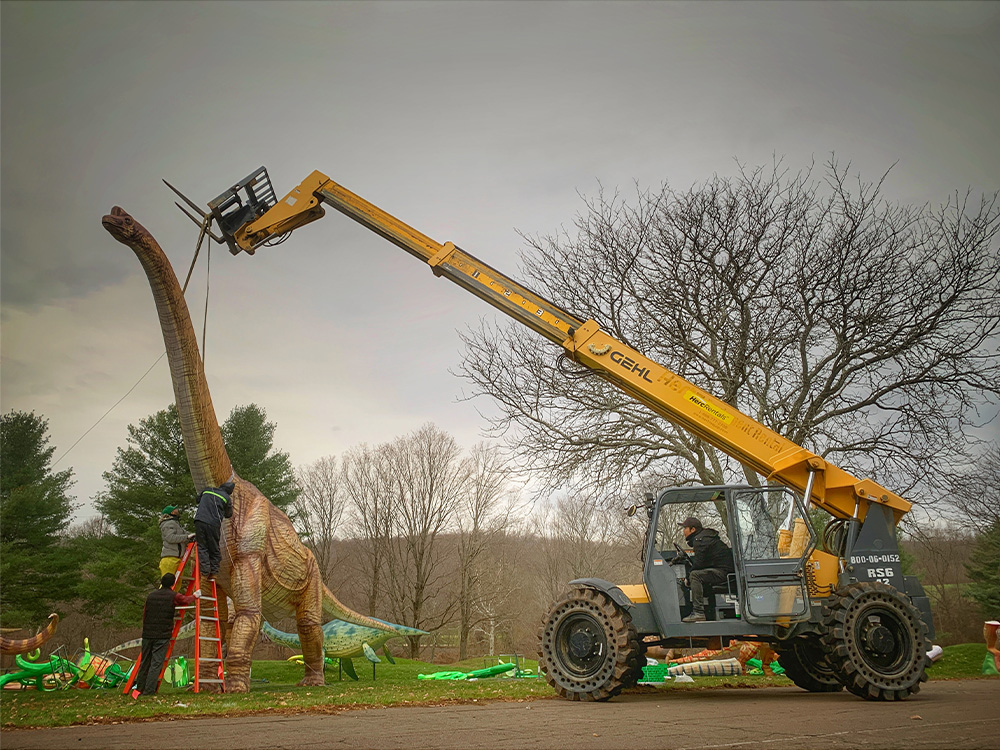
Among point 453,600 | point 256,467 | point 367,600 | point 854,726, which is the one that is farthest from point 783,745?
point 367,600

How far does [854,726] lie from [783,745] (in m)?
1.32

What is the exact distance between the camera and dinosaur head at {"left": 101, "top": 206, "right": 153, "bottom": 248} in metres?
8.91

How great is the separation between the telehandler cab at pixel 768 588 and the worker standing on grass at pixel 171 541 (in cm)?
512

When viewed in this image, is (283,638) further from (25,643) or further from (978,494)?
(978,494)

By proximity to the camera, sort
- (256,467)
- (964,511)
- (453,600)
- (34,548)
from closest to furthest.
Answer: (964,511) < (34,548) < (256,467) < (453,600)

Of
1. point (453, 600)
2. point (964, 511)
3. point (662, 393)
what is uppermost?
point (662, 393)

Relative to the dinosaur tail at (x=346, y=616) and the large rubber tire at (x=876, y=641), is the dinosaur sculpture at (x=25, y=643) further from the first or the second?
the large rubber tire at (x=876, y=641)

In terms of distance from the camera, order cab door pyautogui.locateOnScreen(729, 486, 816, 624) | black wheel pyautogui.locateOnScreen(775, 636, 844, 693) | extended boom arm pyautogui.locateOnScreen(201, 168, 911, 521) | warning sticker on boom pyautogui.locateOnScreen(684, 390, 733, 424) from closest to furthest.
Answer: cab door pyautogui.locateOnScreen(729, 486, 816, 624)
extended boom arm pyautogui.locateOnScreen(201, 168, 911, 521)
warning sticker on boom pyautogui.locateOnScreen(684, 390, 733, 424)
black wheel pyautogui.locateOnScreen(775, 636, 844, 693)

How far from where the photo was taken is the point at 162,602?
28.6 ft

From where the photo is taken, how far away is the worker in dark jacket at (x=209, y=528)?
29.6 feet

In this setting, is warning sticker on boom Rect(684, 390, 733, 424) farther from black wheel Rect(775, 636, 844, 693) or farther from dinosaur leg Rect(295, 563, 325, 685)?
dinosaur leg Rect(295, 563, 325, 685)

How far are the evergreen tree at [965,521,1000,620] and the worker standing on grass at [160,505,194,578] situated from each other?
24.3 metres

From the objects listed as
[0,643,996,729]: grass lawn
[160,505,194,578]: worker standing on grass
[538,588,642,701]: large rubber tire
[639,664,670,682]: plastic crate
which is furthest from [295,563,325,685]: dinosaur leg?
[639,664,670,682]: plastic crate

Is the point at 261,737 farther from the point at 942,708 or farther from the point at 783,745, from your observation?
the point at 942,708
